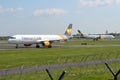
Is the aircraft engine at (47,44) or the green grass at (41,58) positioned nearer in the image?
the green grass at (41,58)

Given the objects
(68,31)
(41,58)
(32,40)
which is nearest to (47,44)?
(32,40)

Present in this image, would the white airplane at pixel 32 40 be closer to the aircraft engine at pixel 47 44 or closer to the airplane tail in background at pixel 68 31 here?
the aircraft engine at pixel 47 44

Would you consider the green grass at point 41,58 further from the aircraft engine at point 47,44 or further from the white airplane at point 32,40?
the white airplane at point 32,40

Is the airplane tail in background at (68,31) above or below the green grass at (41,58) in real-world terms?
above

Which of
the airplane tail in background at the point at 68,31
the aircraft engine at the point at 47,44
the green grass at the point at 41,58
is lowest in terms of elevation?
the aircraft engine at the point at 47,44

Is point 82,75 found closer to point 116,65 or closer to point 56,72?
point 56,72

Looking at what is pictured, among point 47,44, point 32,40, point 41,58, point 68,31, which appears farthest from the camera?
point 68,31

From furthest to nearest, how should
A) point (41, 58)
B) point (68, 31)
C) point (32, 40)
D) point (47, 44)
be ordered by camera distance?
1. point (68, 31)
2. point (32, 40)
3. point (47, 44)
4. point (41, 58)

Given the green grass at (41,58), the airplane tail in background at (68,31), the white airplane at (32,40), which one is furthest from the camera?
the airplane tail in background at (68,31)

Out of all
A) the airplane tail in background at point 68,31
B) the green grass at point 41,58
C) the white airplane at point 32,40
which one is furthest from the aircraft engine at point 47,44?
the green grass at point 41,58

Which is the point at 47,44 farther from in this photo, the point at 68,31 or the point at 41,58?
the point at 41,58

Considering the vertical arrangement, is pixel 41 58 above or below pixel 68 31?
below

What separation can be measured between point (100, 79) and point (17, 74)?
5.86m

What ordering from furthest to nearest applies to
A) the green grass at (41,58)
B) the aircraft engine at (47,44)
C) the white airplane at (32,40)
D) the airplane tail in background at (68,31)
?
the airplane tail in background at (68,31) < the white airplane at (32,40) < the aircraft engine at (47,44) < the green grass at (41,58)
